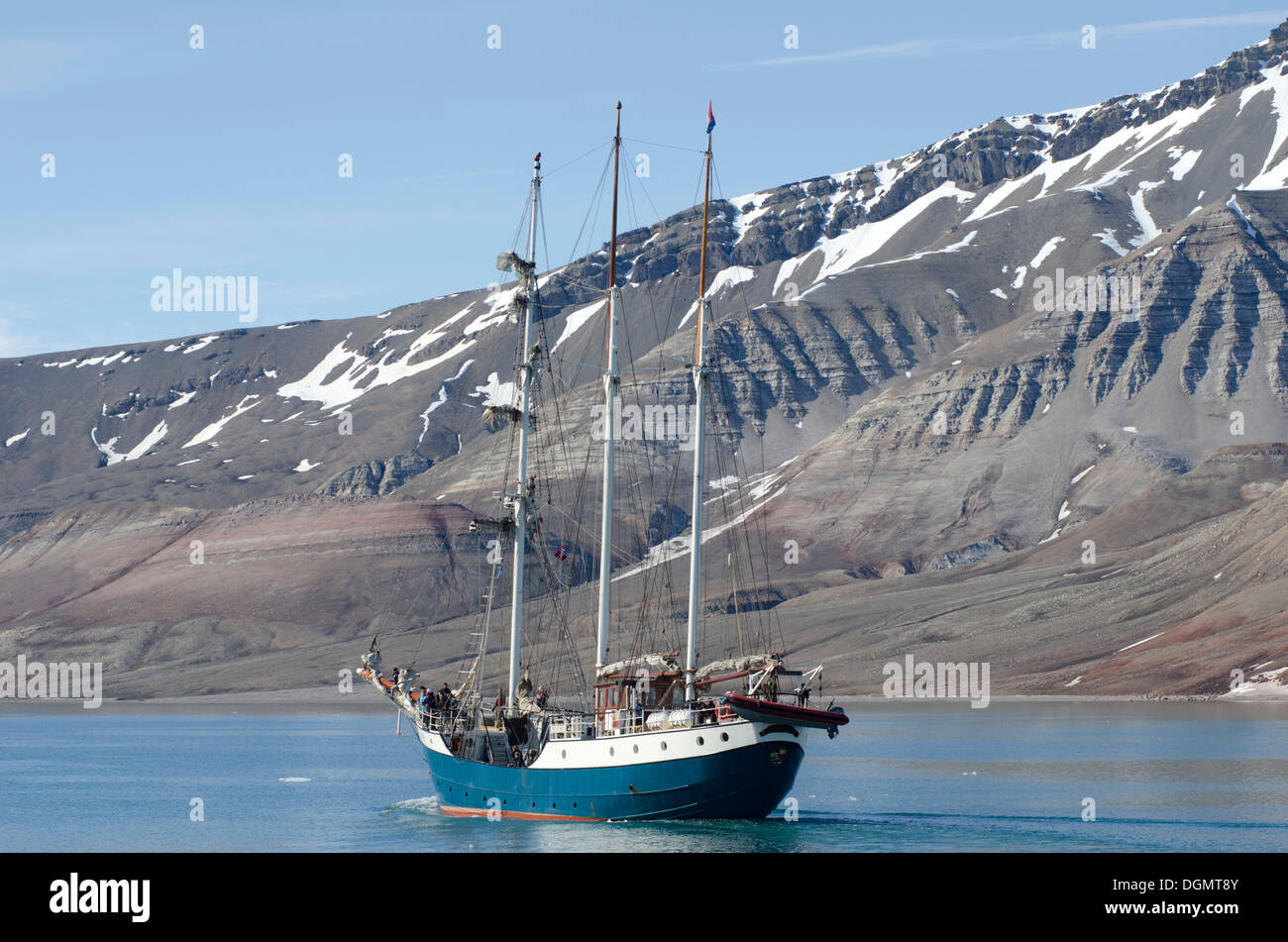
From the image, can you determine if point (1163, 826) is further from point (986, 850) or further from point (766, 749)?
point (766, 749)

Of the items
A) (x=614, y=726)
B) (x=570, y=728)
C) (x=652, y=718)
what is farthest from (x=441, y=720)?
(x=652, y=718)

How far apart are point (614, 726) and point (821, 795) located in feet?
71.0

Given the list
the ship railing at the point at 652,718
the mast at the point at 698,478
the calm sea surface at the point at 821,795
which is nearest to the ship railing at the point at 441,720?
the calm sea surface at the point at 821,795

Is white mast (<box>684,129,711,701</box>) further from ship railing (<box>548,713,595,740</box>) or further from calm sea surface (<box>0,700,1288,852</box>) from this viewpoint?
calm sea surface (<box>0,700,1288,852</box>)

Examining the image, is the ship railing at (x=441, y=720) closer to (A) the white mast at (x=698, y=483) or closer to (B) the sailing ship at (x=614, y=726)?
(B) the sailing ship at (x=614, y=726)

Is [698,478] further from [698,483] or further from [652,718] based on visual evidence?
[652,718]

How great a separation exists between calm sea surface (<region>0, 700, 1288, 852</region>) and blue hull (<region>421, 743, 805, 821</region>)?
927 mm

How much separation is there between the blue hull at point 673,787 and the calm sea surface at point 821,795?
927 mm

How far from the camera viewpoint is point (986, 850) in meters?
59.7

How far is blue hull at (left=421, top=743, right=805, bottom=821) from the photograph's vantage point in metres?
64.0

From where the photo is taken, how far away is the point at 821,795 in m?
86.1
